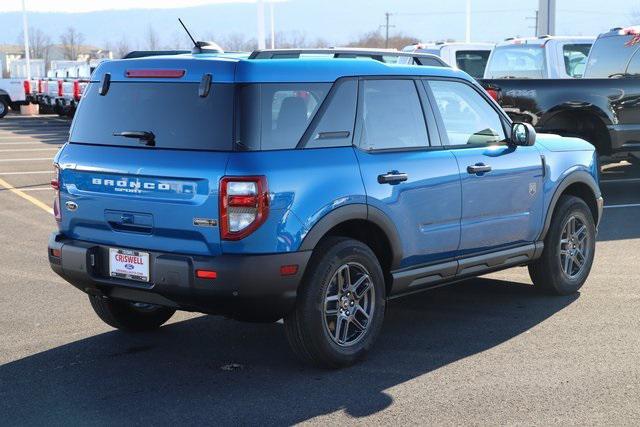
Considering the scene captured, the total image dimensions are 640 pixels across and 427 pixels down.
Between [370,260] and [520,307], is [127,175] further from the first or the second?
[520,307]

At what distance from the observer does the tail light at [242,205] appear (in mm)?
5273

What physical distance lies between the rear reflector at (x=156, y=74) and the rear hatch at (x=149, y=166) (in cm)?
3

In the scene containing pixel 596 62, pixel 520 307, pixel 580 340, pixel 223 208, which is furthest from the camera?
pixel 596 62

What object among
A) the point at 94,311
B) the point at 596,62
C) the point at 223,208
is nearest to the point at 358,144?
the point at 223,208

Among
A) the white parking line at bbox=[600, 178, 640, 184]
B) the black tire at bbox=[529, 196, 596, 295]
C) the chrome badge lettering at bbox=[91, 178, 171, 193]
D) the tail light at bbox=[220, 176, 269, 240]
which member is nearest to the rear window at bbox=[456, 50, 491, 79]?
the white parking line at bbox=[600, 178, 640, 184]

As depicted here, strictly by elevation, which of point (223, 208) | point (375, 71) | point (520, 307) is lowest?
point (520, 307)

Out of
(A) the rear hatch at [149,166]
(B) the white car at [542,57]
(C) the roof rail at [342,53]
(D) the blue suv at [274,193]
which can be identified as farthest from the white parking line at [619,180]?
(A) the rear hatch at [149,166]

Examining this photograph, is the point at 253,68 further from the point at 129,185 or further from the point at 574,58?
the point at 574,58

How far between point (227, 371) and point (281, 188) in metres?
1.23

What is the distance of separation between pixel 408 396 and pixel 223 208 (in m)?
1.43

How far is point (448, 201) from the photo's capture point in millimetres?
6461

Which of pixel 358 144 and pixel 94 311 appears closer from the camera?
pixel 358 144

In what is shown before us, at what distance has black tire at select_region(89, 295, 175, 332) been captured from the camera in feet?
21.5

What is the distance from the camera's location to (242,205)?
528 cm
